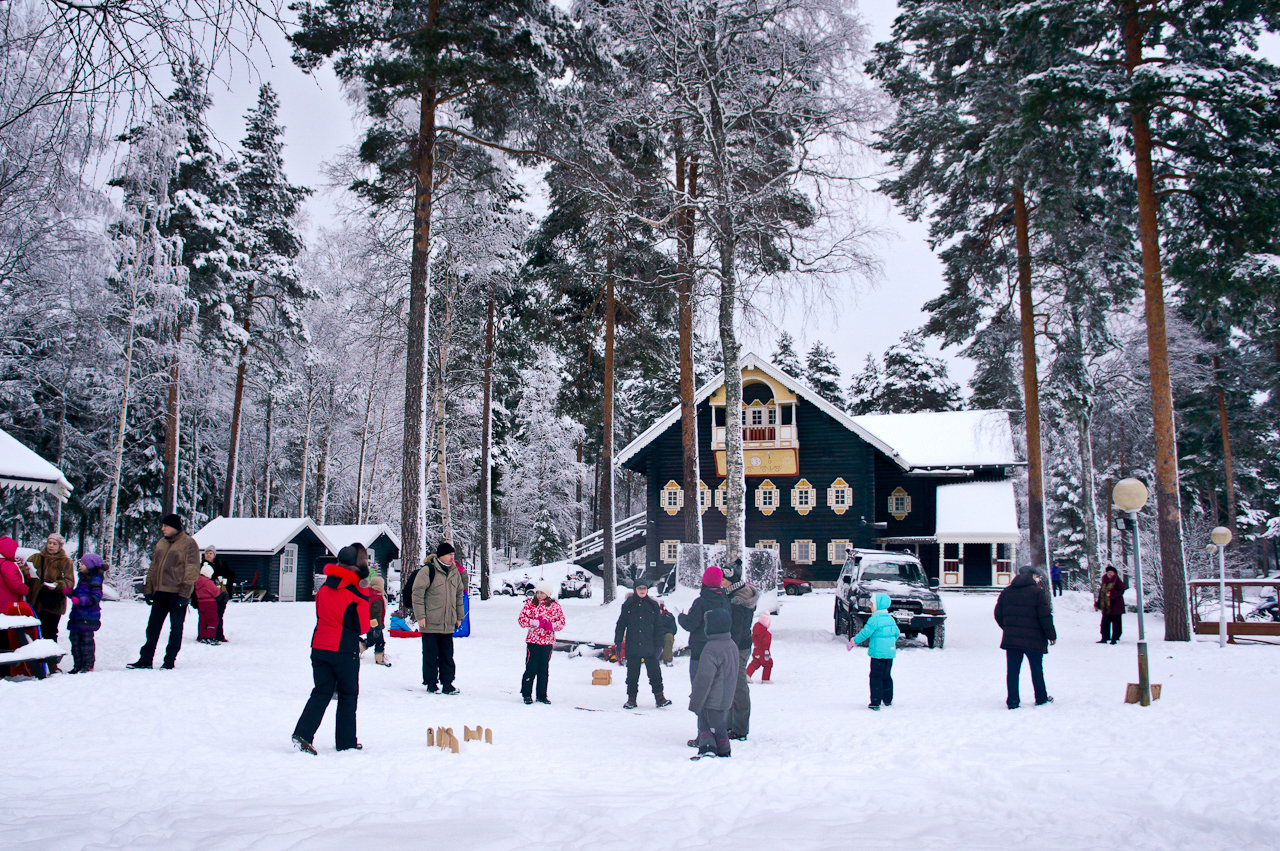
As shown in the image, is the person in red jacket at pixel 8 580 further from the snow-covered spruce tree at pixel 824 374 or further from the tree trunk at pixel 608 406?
the snow-covered spruce tree at pixel 824 374

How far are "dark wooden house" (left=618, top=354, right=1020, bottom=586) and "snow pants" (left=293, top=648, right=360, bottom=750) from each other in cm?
2587

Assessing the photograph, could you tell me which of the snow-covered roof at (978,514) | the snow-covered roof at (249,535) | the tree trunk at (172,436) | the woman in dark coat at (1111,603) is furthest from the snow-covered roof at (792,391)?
the woman in dark coat at (1111,603)

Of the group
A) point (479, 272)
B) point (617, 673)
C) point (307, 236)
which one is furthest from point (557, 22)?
point (307, 236)

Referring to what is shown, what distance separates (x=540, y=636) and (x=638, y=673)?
142cm

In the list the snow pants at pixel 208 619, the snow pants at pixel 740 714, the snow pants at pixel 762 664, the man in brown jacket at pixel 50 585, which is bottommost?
the snow pants at pixel 762 664

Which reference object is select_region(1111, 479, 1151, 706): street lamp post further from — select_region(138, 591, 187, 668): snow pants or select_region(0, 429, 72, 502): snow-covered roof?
select_region(0, 429, 72, 502): snow-covered roof

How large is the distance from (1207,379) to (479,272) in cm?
2990

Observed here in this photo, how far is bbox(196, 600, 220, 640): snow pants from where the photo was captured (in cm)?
1353

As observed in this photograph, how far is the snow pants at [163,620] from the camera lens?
32.9 feet

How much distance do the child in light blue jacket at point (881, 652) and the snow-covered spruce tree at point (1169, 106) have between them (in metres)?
8.05

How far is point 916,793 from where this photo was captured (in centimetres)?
590

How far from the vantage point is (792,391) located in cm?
3362

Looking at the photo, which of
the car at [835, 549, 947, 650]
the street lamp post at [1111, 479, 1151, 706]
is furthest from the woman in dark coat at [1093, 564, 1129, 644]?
the street lamp post at [1111, 479, 1151, 706]

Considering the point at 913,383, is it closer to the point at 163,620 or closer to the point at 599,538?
the point at 599,538
